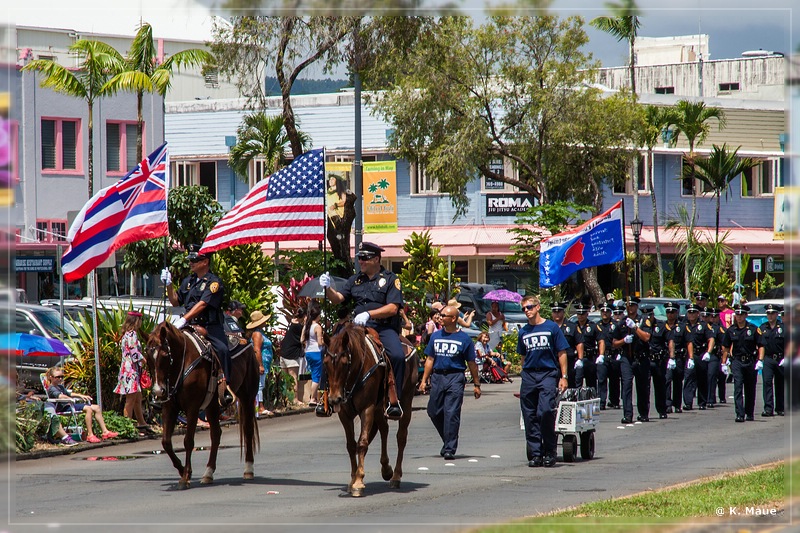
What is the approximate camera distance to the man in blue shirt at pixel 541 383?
47.0ft

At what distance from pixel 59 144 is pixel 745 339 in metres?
27.4

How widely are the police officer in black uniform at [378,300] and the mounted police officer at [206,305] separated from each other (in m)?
1.65

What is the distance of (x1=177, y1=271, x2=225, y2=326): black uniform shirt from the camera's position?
43.5 feet

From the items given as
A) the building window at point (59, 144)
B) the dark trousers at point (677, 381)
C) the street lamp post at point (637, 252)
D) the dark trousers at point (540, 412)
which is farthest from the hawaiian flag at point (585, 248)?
the building window at point (59, 144)

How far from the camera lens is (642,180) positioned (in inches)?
1957

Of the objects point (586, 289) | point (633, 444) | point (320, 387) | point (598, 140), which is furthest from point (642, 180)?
point (633, 444)

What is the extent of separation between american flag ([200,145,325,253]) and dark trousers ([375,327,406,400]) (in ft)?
25.1

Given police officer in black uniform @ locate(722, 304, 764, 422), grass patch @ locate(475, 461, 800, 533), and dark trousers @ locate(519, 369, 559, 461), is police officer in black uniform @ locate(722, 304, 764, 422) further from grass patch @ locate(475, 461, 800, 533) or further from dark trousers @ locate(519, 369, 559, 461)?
grass patch @ locate(475, 461, 800, 533)

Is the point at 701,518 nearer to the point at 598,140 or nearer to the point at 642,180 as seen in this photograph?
the point at 598,140

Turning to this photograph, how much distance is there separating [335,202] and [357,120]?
2.19 metres

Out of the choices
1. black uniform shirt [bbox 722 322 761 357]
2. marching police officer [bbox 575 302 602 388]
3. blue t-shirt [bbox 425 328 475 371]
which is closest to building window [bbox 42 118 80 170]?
marching police officer [bbox 575 302 602 388]

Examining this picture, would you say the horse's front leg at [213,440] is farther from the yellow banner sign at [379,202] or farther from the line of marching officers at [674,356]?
the yellow banner sign at [379,202]

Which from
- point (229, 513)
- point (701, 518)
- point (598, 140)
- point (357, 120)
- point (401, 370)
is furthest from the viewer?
point (598, 140)

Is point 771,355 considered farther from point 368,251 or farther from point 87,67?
point 87,67
